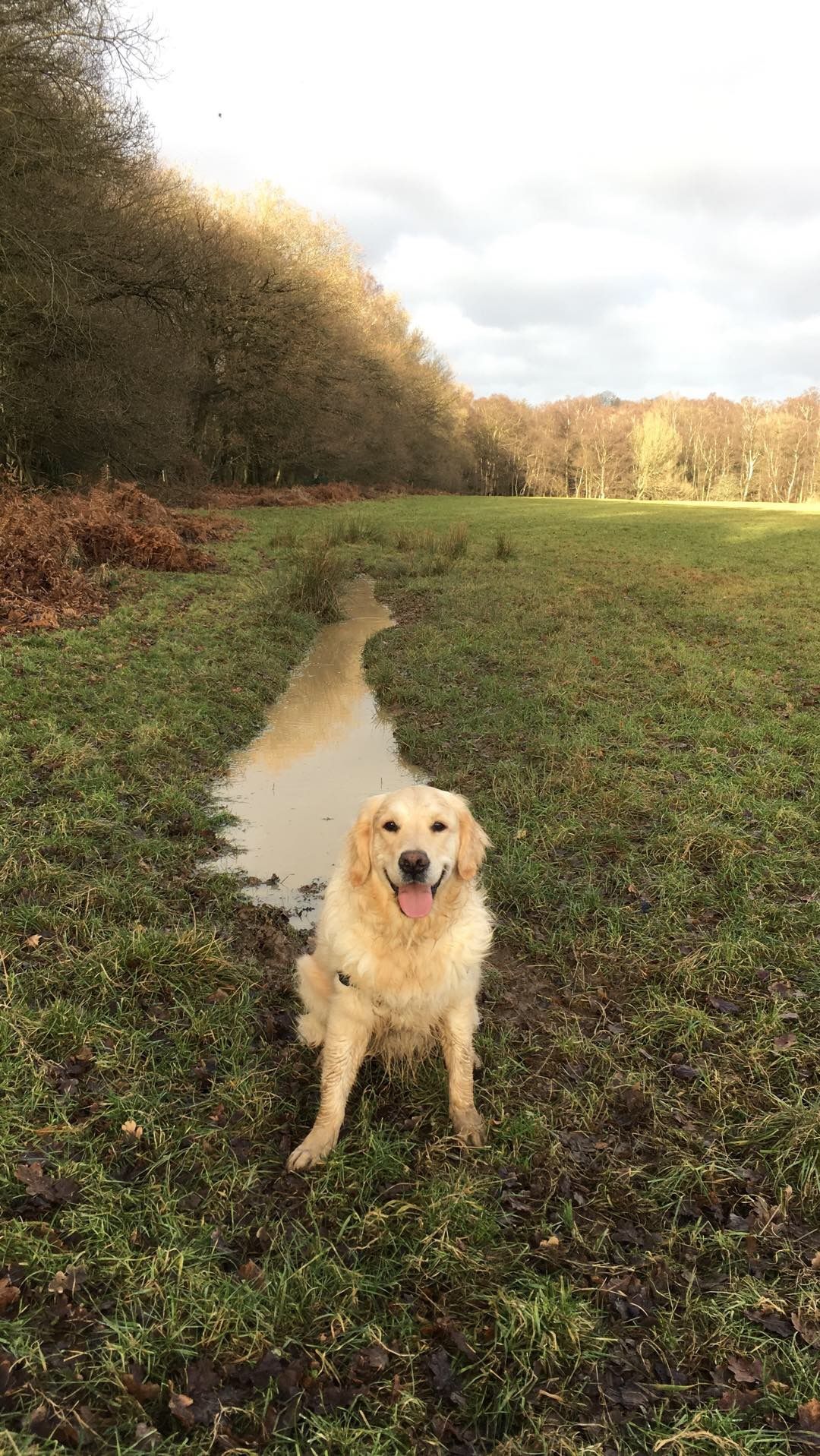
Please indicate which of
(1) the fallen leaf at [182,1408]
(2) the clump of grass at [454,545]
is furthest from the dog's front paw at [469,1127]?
(2) the clump of grass at [454,545]

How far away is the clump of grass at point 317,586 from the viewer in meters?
13.0

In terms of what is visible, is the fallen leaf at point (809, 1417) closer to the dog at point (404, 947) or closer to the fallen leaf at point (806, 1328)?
the fallen leaf at point (806, 1328)

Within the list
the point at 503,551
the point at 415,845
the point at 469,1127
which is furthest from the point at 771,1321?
the point at 503,551

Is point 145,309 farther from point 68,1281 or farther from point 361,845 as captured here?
point 68,1281

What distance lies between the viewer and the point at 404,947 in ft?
9.71

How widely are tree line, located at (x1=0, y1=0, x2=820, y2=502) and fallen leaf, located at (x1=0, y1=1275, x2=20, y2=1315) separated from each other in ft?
43.1

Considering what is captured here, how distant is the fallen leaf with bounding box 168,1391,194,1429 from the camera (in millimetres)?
1938

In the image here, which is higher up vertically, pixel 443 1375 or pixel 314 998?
pixel 314 998

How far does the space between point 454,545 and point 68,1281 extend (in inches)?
713

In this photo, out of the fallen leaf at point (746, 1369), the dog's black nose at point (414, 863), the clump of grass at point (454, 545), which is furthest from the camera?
the clump of grass at point (454, 545)

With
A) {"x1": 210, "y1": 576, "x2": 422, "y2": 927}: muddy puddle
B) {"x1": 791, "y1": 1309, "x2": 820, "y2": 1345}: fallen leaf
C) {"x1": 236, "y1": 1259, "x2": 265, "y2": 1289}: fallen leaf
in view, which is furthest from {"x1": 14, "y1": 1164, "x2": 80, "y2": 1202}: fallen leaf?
{"x1": 791, "y1": 1309, "x2": 820, "y2": 1345}: fallen leaf

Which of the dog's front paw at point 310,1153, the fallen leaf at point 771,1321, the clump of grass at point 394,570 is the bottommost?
the dog's front paw at point 310,1153

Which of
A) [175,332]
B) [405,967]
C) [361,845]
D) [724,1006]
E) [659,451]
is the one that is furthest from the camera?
[659,451]

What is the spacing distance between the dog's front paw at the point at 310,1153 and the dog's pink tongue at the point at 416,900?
39.3 inches
